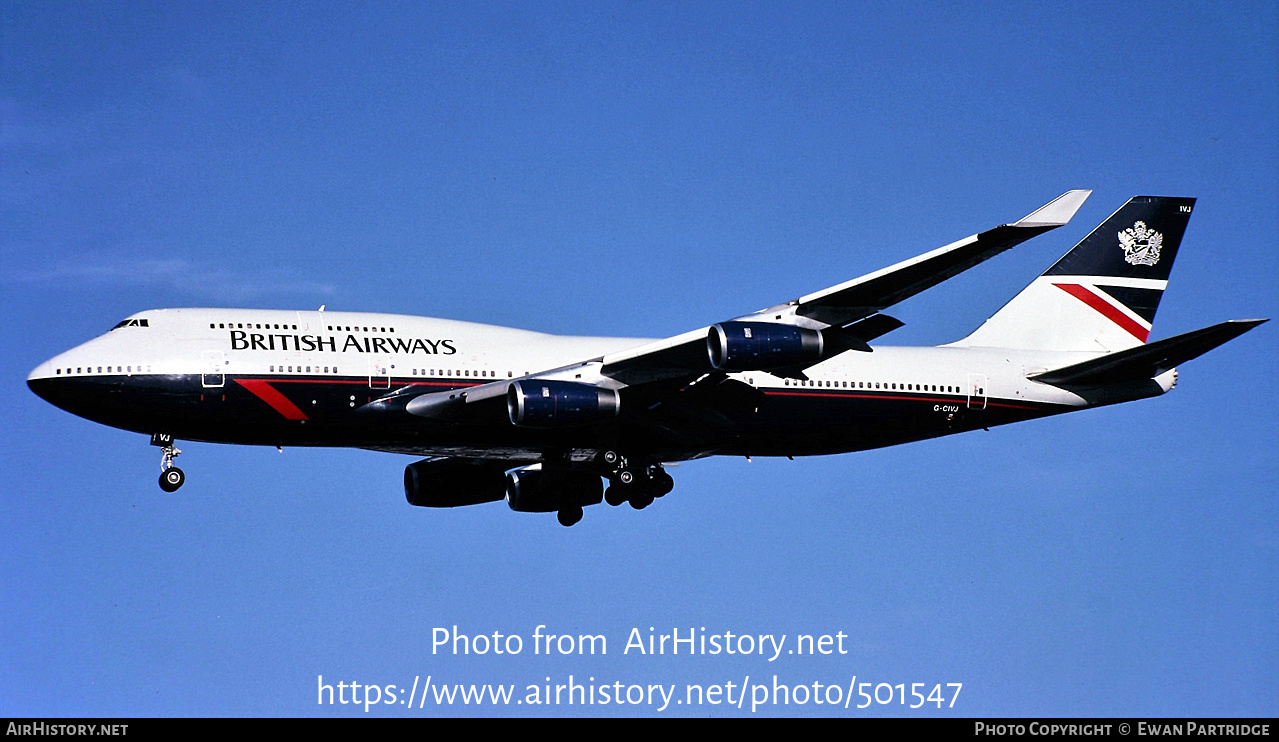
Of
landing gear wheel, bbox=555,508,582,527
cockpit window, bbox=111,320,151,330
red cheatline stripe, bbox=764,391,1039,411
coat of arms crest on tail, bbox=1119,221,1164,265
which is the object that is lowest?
landing gear wheel, bbox=555,508,582,527

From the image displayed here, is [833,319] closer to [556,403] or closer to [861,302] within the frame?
[861,302]

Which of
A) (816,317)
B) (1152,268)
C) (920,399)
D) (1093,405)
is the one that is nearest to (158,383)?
(816,317)

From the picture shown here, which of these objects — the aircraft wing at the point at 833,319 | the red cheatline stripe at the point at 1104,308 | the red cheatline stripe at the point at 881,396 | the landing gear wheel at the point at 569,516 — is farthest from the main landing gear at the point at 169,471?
the red cheatline stripe at the point at 1104,308

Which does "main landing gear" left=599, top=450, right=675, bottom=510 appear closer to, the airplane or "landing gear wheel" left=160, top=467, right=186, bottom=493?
the airplane

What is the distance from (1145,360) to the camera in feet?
141

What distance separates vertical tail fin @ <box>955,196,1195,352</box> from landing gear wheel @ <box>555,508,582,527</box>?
509 inches

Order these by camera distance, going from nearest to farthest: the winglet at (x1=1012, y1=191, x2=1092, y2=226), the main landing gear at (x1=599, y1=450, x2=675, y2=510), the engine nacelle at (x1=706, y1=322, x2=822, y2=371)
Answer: the winglet at (x1=1012, y1=191, x2=1092, y2=226)
the engine nacelle at (x1=706, y1=322, x2=822, y2=371)
the main landing gear at (x1=599, y1=450, x2=675, y2=510)

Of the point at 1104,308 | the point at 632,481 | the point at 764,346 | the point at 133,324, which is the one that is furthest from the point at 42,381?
the point at 1104,308

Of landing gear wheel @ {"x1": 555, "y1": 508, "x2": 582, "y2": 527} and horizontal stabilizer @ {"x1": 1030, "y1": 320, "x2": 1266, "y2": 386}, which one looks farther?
landing gear wheel @ {"x1": 555, "y1": 508, "x2": 582, "y2": 527}

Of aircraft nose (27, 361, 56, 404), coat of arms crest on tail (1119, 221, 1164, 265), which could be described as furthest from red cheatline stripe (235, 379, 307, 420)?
coat of arms crest on tail (1119, 221, 1164, 265)

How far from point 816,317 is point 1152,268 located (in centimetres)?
1615

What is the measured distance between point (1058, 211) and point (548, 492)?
17.5 meters

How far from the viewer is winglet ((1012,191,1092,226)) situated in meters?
33.3

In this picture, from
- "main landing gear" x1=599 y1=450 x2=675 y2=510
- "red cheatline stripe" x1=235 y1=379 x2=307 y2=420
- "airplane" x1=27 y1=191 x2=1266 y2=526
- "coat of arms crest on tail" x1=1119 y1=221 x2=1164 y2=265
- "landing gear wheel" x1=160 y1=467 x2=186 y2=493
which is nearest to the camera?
"airplane" x1=27 y1=191 x2=1266 y2=526
